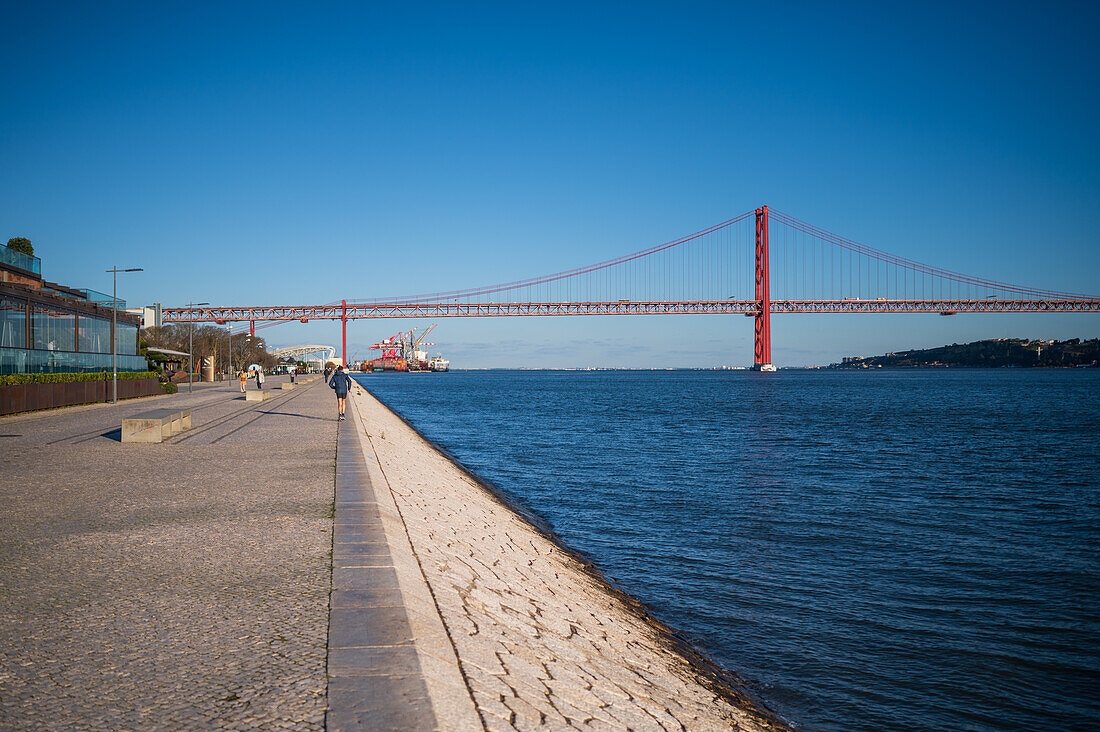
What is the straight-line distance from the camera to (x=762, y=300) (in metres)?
80.7

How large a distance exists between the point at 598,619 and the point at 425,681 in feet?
8.82

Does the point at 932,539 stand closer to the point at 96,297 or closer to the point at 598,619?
the point at 598,619

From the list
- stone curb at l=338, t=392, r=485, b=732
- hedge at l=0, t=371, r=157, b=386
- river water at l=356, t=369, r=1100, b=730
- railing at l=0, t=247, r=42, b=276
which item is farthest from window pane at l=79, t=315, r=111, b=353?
stone curb at l=338, t=392, r=485, b=732

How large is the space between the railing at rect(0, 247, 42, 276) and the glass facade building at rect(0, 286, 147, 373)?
2.85 meters

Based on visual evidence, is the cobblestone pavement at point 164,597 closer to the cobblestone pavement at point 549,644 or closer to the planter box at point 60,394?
the cobblestone pavement at point 549,644

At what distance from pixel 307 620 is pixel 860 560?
639 centimetres

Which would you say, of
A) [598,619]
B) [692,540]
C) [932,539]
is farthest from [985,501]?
[598,619]

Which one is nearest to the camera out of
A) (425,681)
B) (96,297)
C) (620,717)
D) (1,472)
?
(425,681)

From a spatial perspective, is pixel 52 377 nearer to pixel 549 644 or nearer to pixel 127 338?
pixel 127 338

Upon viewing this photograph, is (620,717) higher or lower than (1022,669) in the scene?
higher

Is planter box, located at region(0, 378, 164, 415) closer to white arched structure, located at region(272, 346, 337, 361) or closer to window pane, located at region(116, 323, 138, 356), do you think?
window pane, located at region(116, 323, 138, 356)

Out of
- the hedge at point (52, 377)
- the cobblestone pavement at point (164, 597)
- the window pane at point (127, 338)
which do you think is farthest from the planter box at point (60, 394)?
the cobblestone pavement at point (164, 597)

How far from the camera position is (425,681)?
3.00 m

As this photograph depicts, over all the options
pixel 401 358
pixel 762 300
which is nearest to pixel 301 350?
pixel 401 358
